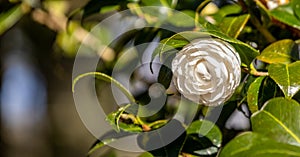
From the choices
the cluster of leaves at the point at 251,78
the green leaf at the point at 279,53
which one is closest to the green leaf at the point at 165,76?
the cluster of leaves at the point at 251,78

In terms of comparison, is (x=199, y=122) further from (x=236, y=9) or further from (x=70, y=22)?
(x=70, y=22)

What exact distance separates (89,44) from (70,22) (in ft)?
0.26

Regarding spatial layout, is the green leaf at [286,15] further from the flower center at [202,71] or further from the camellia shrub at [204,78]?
the flower center at [202,71]

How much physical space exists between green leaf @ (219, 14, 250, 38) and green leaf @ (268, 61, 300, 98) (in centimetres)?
11

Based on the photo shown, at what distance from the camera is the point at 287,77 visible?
42 centimetres

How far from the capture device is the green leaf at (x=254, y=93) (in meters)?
0.45

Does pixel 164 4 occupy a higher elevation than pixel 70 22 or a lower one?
higher

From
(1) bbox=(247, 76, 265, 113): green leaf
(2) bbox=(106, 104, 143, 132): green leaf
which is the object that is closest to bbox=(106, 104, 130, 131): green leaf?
(2) bbox=(106, 104, 143, 132): green leaf

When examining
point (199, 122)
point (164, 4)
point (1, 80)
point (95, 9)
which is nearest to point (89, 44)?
point (95, 9)

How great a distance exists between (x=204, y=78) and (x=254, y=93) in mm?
68

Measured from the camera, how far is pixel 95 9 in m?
0.68

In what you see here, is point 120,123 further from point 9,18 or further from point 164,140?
point 9,18

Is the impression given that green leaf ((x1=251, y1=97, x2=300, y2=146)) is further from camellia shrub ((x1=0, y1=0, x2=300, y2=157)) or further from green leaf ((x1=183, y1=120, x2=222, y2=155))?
green leaf ((x1=183, y1=120, x2=222, y2=155))

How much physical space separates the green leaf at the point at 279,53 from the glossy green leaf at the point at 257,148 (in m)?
0.17
